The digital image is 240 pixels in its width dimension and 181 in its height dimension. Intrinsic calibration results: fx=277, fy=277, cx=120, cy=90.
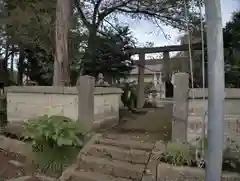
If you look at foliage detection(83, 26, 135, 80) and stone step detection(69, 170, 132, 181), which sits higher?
foliage detection(83, 26, 135, 80)

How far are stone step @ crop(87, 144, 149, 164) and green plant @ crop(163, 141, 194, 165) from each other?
1.29 ft

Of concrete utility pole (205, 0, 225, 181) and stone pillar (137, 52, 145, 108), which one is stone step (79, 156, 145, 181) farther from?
stone pillar (137, 52, 145, 108)

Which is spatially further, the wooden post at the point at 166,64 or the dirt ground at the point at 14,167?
the wooden post at the point at 166,64

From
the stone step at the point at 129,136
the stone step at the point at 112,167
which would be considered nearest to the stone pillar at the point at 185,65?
the stone step at the point at 129,136

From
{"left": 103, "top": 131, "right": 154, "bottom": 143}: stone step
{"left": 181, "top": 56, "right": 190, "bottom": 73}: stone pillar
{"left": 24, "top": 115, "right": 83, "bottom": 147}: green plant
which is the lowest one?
{"left": 103, "top": 131, "right": 154, "bottom": 143}: stone step

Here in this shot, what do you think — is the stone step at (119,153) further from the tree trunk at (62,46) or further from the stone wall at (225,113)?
the tree trunk at (62,46)

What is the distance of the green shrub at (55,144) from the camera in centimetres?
452

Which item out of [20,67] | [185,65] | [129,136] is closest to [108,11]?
[185,65]

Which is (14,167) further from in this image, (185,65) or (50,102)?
(185,65)

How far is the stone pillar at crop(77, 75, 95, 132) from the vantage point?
5.13m

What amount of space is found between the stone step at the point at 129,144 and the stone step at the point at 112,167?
37 centimetres

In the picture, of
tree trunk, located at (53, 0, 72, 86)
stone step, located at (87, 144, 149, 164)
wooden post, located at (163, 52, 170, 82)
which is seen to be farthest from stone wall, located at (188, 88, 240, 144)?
wooden post, located at (163, 52, 170, 82)

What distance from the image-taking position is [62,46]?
6293mm

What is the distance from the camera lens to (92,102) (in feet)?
17.4
